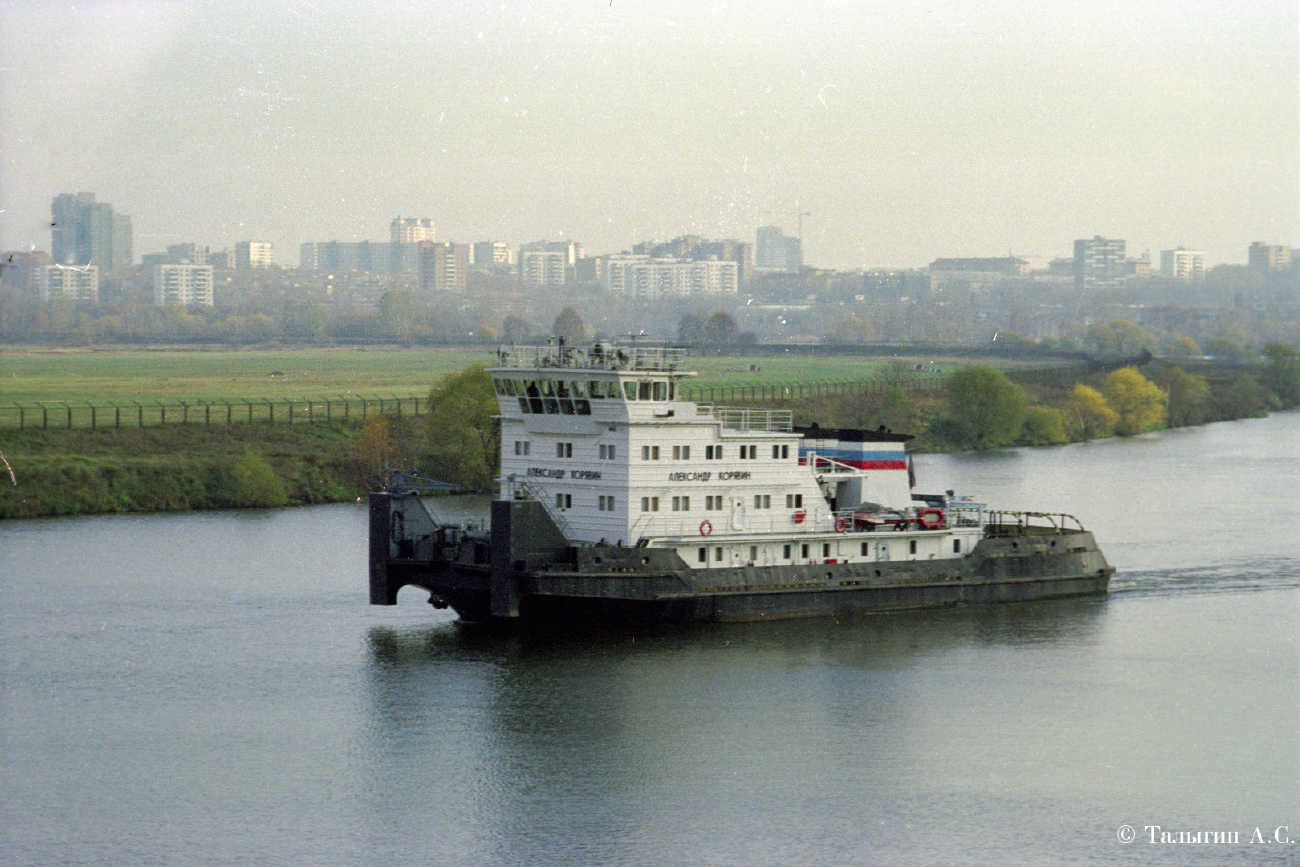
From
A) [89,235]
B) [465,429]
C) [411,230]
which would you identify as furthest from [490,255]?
[465,429]

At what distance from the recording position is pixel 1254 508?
5762cm

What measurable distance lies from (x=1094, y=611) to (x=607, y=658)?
12.4m

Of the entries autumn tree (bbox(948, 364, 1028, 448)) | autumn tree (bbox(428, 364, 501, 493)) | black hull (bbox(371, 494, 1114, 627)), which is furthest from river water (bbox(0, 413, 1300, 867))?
autumn tree (bbox(948, 364, 1028, 448))

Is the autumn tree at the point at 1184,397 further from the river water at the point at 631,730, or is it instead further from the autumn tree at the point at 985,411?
the river water at the point at 631,730

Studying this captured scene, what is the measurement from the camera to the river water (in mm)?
23578

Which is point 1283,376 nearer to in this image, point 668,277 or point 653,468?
point 668,277

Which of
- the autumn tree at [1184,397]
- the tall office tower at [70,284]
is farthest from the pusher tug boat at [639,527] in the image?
the tall office tower at [70,284]

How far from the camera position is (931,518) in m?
39.5

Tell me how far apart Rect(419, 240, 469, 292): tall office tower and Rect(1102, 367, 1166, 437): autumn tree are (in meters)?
77.4

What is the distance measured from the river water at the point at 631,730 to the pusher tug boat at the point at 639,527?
2.86ft

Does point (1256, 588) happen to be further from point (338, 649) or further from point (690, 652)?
point (338, 649)

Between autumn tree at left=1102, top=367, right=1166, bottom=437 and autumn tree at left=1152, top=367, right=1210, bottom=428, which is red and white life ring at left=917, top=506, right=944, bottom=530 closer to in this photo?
autumn tree at left=1102, top=367, right=1166, bottom=437

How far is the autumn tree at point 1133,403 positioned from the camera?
9638 centimetres

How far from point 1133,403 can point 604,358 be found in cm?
6792
